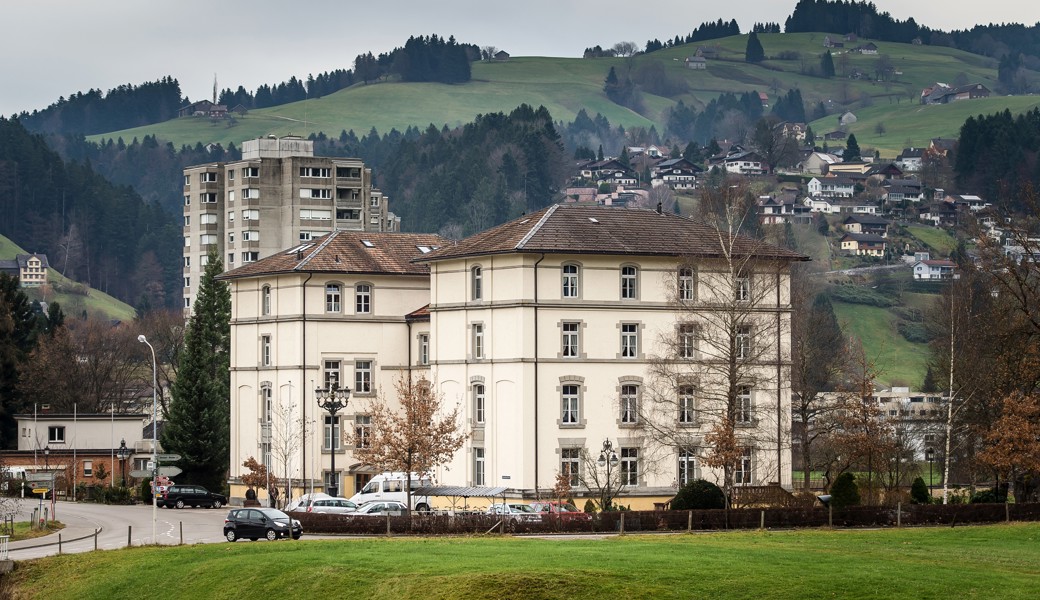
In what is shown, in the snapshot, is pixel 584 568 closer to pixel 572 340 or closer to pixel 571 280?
pixel 572 340

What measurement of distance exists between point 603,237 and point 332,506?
65.2 feet

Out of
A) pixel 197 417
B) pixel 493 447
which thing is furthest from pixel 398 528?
pixel 197 417

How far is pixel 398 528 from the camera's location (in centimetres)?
6500

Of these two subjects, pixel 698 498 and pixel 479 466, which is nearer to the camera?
pixel 698 498

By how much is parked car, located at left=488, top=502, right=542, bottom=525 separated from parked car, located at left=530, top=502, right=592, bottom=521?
411mm

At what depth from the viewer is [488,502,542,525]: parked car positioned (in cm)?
6531

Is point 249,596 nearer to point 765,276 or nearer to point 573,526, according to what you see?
point 573,526

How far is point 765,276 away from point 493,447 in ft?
50.7

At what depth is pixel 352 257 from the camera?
9619cm

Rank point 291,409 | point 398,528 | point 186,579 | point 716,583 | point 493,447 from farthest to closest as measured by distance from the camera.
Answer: point 291,409 < point 493,447 < point 398,528 < point 186,579 < point 716,583

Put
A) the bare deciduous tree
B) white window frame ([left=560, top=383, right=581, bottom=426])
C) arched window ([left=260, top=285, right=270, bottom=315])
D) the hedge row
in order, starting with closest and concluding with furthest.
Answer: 1. the hedge row
2. the bare deciduous tree
3. white window frame ([left=560, top=383, right=581, bottom=426])
4. arched window ([left=260, top=285, right=270, bottom=315])

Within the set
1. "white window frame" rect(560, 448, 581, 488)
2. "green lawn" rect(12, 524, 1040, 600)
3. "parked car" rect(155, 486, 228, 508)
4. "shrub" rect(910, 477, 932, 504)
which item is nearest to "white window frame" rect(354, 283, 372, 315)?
"parked car" rect(155, 486, 228, 508)

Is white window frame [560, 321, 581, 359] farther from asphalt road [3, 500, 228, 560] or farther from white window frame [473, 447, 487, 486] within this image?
asphalt road [3, 500, 228, 560]

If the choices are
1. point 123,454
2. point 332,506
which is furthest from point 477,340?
point 123,454
